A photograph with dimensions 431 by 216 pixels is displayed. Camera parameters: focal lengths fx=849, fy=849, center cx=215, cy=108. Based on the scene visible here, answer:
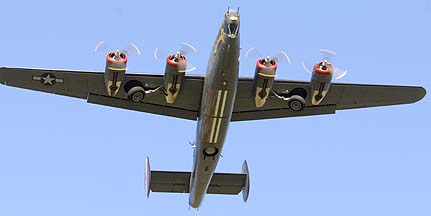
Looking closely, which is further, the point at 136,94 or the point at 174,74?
the point at 136,94

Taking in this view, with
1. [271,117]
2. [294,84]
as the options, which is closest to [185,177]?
[271,117]

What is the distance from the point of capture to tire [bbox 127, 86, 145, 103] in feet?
111

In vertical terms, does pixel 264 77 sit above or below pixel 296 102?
above

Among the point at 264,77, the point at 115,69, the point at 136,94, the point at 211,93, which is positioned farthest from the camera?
the point at 136,94

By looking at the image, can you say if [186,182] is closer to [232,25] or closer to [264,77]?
[264,77]

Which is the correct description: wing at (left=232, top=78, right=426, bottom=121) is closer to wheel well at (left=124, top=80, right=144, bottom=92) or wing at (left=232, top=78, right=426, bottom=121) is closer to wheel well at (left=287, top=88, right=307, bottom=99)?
wheel well at (left=287, top=88, right=307, bottom=99)

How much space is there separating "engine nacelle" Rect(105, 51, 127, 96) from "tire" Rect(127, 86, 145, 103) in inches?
26.2

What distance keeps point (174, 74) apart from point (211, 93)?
1803 millimetres

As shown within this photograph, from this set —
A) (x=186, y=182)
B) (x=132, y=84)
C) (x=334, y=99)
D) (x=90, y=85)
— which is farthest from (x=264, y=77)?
(x=186, y=182)

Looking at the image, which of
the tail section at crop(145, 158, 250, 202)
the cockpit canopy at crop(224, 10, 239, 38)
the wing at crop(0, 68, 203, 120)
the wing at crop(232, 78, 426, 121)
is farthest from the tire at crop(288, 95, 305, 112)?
the tail section at crop(145, 158, 250, 202)

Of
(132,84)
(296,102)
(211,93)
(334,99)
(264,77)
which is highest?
(264,77)

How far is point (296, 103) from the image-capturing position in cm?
3488

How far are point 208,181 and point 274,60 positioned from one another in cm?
686

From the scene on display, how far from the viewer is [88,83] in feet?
117
